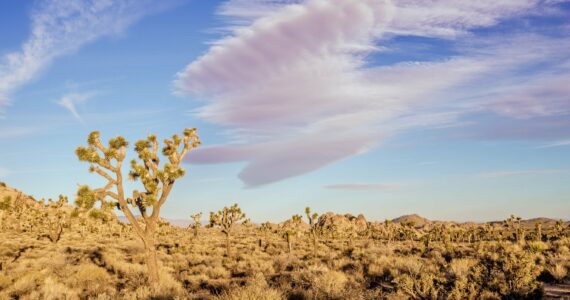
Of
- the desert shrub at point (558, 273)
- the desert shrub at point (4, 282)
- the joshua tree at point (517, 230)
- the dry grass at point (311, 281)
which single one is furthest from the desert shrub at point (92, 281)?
the joshua tree at point (517, 230)

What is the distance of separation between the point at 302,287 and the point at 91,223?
2395 inches

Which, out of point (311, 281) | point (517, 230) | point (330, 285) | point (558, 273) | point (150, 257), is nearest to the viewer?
point (330, 285)

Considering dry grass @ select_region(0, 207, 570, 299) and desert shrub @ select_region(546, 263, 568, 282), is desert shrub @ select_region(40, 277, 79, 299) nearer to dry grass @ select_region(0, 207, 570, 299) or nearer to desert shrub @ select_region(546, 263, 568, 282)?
dry grass @ select_region(0, 207, 570, 299)

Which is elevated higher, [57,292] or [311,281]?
[311,281]

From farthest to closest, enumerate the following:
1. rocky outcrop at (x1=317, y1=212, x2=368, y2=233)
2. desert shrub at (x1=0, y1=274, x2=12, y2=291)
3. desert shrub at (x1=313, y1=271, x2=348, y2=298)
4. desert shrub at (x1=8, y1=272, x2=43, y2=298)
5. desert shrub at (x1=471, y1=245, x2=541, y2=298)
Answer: rocky outcrop at (x1=317, y1=212, x2=368, y2=233) → desert shrub at (x1=0, y1=274, x2=12, y2=291) → desert shrub at (x1=8, y1=272, x2=43, y2=298) → desert shrub at (x1=313, y1=271, x2=348, y2=298) → desert shrub at (x1=471, y1=245, x2=541, y2=298)

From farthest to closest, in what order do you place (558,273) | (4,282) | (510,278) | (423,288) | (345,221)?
(345,221), (4,282), (558,273), (510,278), (423,288)

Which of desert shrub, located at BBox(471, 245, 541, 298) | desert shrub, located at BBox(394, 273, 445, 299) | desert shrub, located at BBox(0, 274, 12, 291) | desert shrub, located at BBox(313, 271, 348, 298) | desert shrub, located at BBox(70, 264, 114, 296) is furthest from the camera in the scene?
desert shrub, located at BBox(0, 274, 12, 291)

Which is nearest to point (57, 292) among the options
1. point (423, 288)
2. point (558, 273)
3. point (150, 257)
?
point (150, 257)

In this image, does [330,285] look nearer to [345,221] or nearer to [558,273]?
[558,273]

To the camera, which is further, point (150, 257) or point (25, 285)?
point (150, 257)

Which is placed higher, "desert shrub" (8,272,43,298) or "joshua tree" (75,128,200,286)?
"joshua tree" (75,128,200,286)

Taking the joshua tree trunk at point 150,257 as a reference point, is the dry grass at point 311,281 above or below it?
below

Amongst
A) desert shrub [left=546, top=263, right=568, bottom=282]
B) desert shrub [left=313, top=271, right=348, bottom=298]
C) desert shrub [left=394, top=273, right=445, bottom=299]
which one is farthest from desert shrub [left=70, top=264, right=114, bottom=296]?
desert shrub [left=546, top=263, right=568, bottom=282]

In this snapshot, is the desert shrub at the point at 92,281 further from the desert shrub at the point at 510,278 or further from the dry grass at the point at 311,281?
the desert shrub at the point at 510,278
